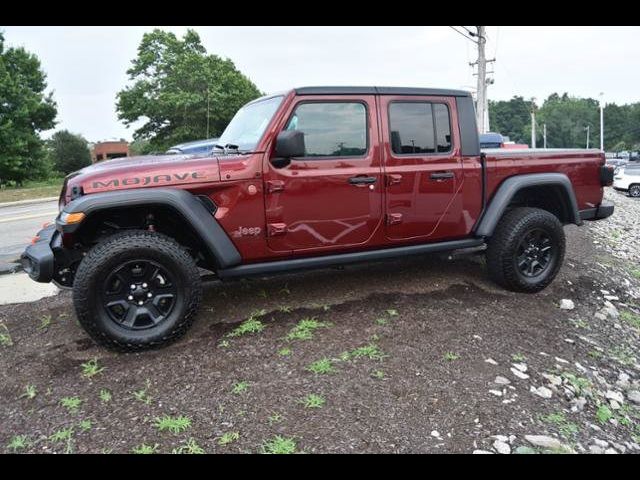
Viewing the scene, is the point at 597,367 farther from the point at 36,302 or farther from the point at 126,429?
the point at 36,302

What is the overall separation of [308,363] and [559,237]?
2919mm

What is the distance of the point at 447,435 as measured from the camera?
8.53ft

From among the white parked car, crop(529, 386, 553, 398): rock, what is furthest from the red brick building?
crop(529, 386, 553, 398): rock

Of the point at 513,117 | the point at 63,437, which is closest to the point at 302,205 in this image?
the point at 63,437

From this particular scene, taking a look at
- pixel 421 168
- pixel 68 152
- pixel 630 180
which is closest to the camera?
pixel 421 168

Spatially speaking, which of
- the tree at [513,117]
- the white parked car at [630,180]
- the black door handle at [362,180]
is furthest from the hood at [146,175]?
the tree at [513,117]

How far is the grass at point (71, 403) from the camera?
2810 mm

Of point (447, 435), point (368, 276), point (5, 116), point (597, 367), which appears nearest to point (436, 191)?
point (368, 276)

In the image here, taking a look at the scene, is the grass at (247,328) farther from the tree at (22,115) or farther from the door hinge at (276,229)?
the tree at (22,115)

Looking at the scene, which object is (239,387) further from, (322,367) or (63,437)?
(63,437)

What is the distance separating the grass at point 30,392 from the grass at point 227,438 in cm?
133

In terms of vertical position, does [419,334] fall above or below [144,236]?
below

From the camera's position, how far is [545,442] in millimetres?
2619

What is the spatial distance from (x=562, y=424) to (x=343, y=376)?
1.32 metres
